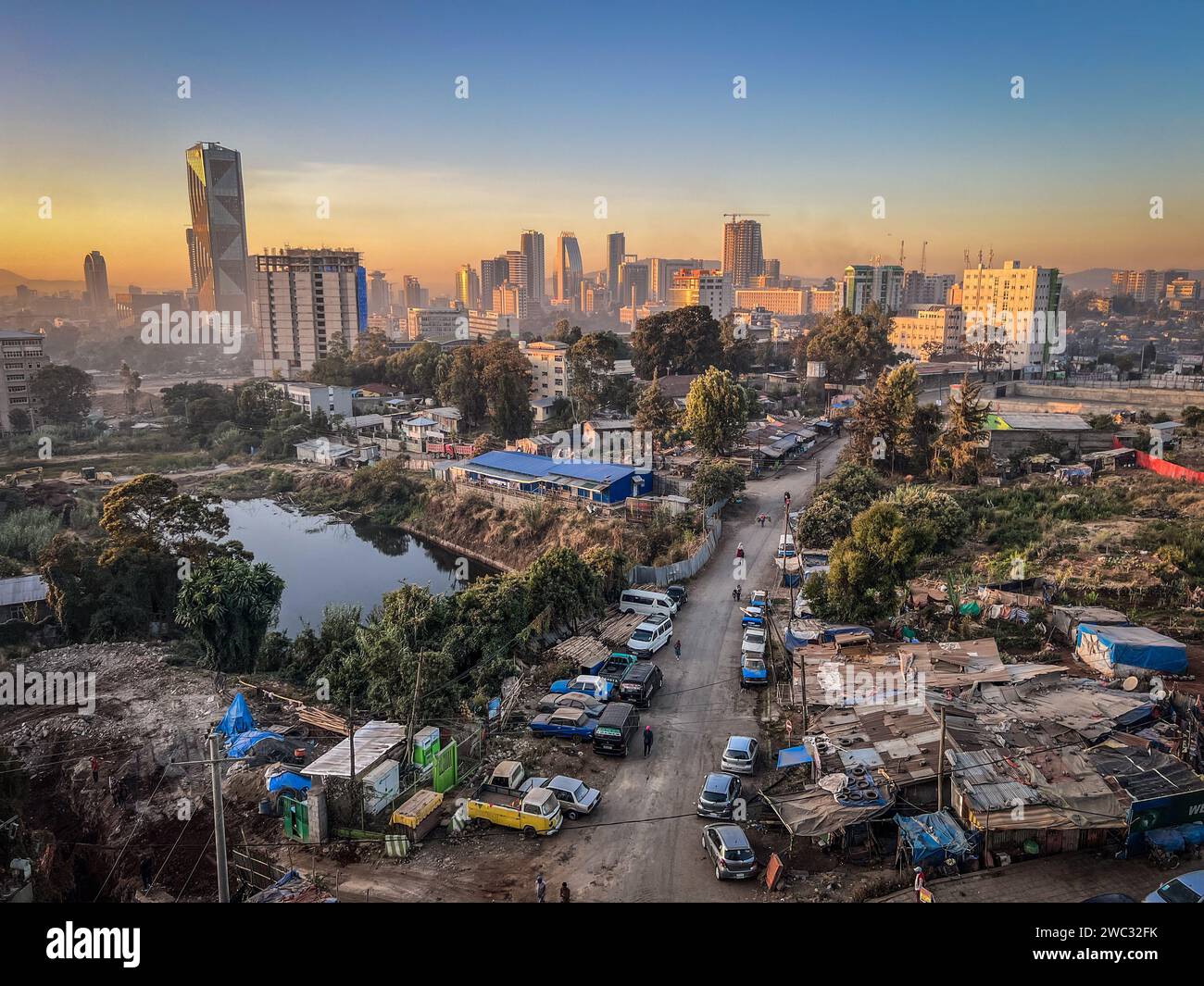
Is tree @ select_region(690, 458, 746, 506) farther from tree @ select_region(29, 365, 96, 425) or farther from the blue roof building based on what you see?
tree @ select_region(29, 365, 96, 425)

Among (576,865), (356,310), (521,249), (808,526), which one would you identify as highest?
(521,249)

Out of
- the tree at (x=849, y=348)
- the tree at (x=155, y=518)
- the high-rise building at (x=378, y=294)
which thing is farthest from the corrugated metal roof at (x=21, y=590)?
the high-rise building at (x=378, y=294)

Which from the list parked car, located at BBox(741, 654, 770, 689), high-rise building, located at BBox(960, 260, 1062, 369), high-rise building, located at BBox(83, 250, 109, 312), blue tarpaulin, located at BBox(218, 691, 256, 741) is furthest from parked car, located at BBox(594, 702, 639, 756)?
high-rise building, located at BBox(83, 250, 109, 312)

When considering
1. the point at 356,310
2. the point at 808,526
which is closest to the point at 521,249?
the point at 356,310

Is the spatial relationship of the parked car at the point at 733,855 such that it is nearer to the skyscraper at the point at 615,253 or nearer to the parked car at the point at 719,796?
the parked car at the point at 719,796
